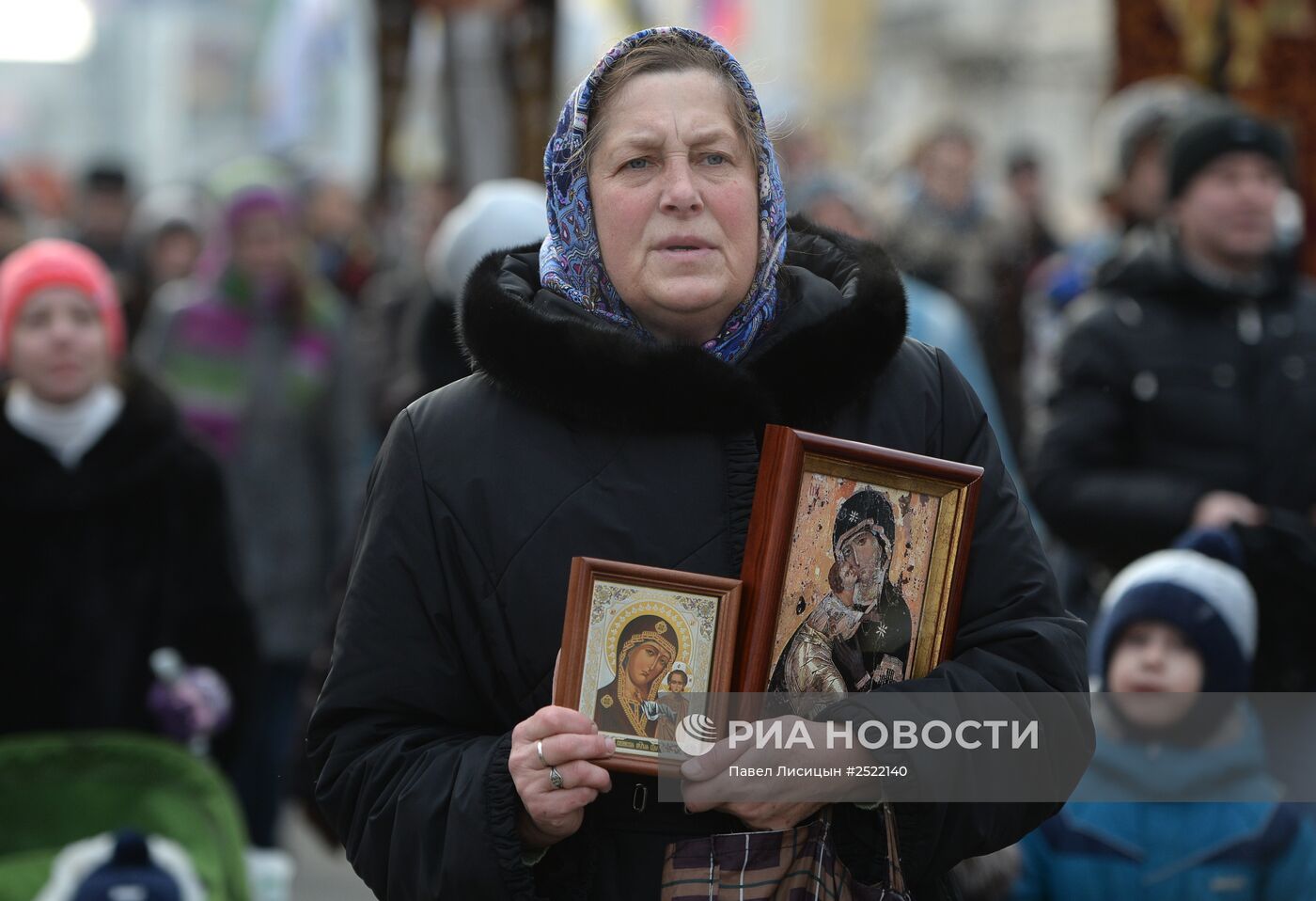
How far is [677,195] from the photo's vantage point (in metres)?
2.71

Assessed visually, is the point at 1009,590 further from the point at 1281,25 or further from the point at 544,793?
the point at 1281,25

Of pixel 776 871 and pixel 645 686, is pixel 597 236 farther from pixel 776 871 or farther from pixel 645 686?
pixel 776 871

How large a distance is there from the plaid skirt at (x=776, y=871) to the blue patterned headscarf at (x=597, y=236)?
Result: 2.11 feet

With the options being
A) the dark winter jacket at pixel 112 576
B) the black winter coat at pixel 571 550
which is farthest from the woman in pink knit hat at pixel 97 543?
the black winter coat at pixel 571 550

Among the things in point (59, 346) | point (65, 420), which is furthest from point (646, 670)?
point (59, 346)

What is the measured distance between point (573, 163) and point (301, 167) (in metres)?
16.6

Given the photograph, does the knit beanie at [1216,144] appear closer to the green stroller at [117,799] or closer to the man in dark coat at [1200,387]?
the man in dark coat at [1200,387]

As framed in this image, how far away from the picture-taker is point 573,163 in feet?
9.29

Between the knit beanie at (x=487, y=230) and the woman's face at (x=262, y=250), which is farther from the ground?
the woman's face at (x=262, y=250)

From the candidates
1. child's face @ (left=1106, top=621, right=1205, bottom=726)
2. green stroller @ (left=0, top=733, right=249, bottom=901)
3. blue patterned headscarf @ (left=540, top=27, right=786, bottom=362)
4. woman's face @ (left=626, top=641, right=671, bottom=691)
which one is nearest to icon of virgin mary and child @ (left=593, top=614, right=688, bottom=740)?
woman's face @ (left=626, top=641, right=671, bottom=691)

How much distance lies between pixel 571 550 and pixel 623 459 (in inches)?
5.4

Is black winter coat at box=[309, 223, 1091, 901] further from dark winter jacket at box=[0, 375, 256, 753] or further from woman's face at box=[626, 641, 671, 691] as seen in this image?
dark winter jacket at box=[0, 375, 256, 753]

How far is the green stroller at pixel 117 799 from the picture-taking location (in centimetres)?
480

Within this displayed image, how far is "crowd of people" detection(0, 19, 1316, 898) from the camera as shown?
104 inches
